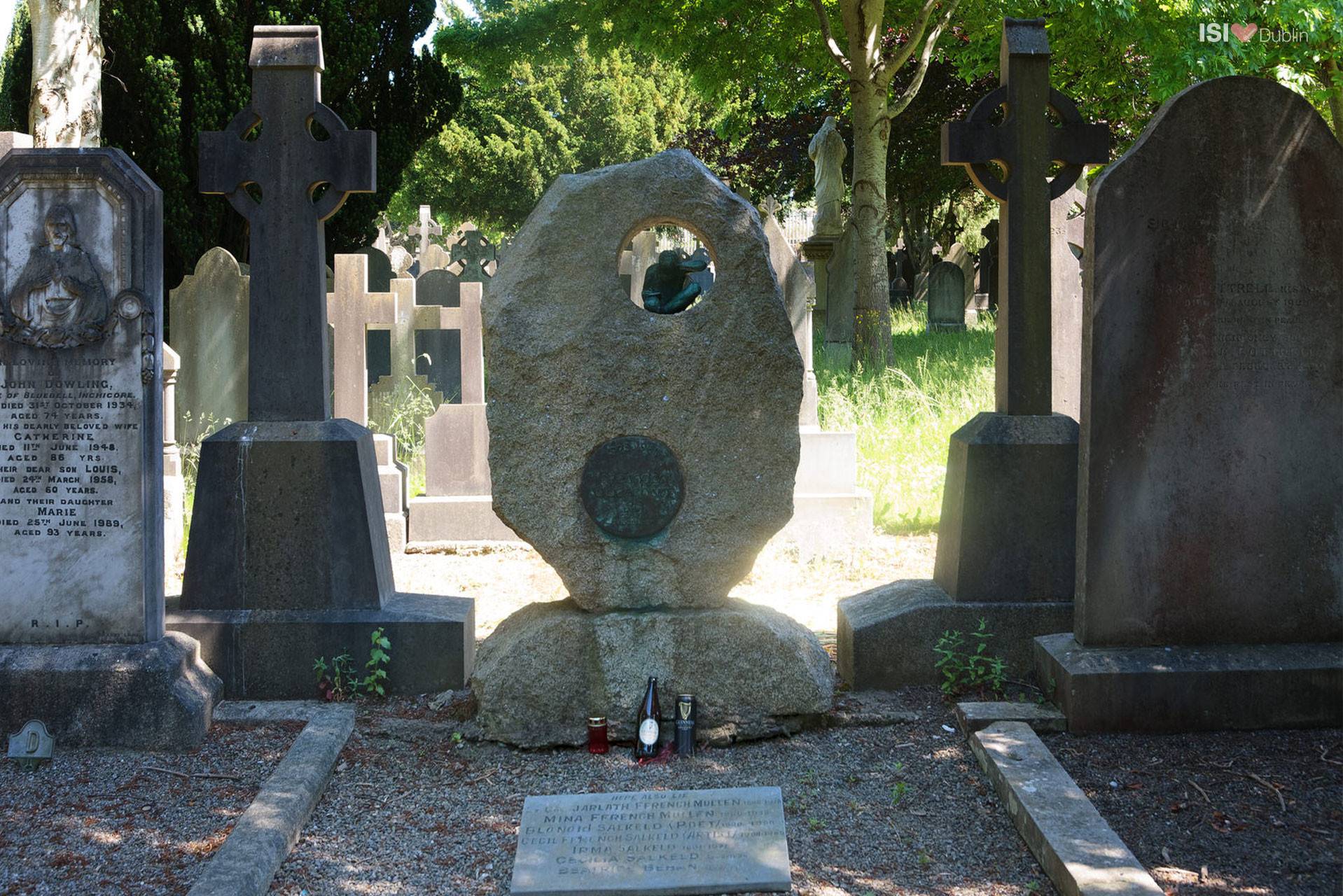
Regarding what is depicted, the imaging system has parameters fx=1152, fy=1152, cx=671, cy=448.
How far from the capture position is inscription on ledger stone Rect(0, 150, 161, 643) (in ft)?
14.7

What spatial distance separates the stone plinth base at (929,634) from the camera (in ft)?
16.6

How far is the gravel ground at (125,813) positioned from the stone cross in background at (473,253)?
14.6 metres

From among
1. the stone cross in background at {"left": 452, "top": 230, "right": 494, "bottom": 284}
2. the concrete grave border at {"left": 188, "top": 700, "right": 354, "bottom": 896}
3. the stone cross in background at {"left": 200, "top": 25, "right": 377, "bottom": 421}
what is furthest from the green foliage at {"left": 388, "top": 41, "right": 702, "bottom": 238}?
the concrete grave border at {"left": 188, "top": 700, "right": 354, "bottom": 896}

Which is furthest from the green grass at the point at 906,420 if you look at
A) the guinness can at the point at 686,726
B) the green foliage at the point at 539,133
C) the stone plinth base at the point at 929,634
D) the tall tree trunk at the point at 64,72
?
the green foliage at the point at 539,133

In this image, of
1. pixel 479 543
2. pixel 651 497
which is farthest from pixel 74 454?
pixel 479 543

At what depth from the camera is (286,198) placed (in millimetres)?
5324

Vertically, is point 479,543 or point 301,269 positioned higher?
point 301,269

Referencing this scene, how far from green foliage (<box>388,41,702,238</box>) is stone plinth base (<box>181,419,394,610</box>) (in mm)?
28279

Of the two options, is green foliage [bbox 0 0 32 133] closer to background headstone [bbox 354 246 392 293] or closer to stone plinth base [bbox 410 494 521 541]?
background headstone [bbox 354 246 392 293]

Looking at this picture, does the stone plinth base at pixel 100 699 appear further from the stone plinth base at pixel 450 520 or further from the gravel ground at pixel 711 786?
the stone plinth base at pixel 450 520

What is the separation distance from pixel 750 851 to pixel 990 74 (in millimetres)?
23194

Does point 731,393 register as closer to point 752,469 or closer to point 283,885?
point 752,469

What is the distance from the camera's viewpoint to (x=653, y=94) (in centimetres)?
3850

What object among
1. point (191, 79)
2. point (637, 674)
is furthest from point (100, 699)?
point (191, 79)
